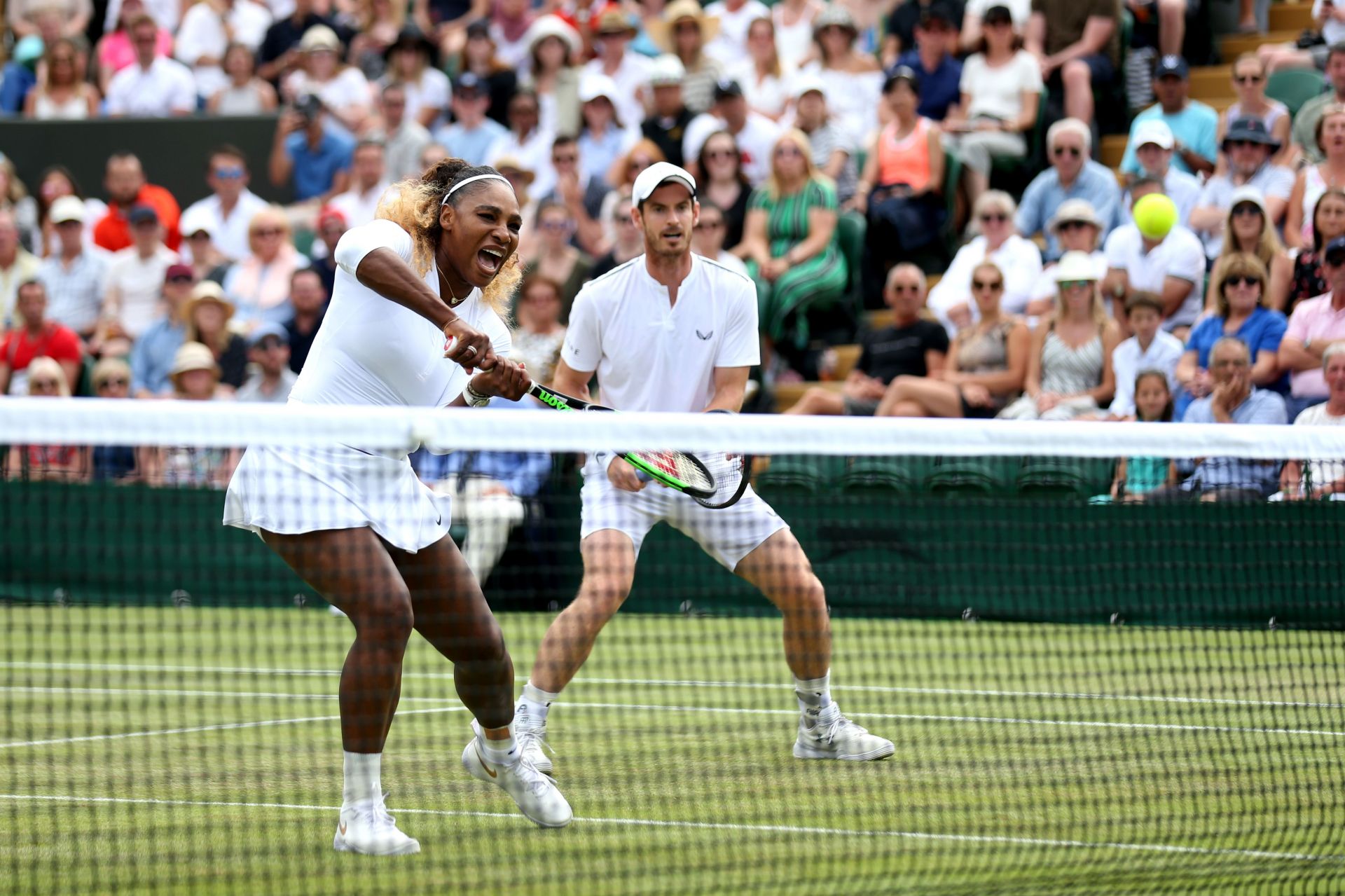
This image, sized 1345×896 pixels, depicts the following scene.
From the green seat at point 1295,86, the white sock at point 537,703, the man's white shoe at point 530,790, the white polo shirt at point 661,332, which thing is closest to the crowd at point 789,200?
the green seat at point 1295,86

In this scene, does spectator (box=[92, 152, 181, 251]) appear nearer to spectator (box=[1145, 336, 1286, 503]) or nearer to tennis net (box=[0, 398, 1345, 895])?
tennis net (box=[0, 398, 1345, 895])

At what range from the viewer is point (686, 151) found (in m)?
14.4

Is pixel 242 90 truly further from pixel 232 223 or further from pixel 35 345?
pixel 35 345

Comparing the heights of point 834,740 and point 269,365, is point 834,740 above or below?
below

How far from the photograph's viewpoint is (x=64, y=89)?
1748 centimetres

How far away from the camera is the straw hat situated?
49.3 ft

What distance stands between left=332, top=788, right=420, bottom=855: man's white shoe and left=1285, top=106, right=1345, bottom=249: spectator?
26.1ft

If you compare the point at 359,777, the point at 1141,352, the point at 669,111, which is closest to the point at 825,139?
the point at 669,111

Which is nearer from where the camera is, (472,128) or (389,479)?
(389,479)

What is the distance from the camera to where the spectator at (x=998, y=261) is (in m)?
12.6

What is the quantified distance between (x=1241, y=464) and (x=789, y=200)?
185 inches

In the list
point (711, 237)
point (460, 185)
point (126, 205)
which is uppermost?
point (126, 205)

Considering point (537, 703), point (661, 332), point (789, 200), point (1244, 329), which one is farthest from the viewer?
point (789, 200)

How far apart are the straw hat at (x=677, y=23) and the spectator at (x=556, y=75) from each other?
30.6 inches
